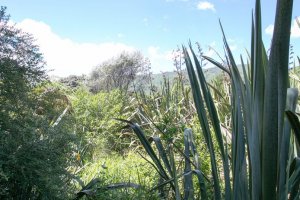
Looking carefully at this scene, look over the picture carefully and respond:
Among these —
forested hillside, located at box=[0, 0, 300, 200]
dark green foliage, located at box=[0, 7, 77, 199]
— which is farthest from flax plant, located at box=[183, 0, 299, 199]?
dark green foliage, located at box=[0, 7, 77, 199]

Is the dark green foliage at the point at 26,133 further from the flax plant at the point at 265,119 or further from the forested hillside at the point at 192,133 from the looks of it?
the flax plant at the point at 265,119

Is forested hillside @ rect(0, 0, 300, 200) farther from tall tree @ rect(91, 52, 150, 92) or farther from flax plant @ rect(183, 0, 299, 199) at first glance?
tall tree @ rect(91, 52, 150, 92)

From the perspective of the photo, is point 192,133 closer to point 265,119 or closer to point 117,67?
point 265,119

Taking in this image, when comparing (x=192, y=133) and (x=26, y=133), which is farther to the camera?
(x=192, y=133)

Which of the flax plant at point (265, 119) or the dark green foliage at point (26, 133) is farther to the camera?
the dark green foliage at point (26, 133)

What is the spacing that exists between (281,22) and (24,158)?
138 cm

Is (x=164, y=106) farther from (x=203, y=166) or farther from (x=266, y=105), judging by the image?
A: (x=266, y=105)

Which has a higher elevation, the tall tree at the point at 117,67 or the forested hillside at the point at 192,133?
the tall tree at the point at 117,67

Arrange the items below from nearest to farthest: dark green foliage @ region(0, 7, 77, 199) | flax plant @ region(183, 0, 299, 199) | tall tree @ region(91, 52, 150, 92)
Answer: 1. flax plant @ region(183, 0, 299, 199)
2. dark green foliage @ region(0, 7, 77, 199)
3. tall tree @ region(91, 52, 150, 92)

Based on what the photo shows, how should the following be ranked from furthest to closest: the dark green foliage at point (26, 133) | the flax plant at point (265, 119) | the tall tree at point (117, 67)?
the tall tree at point (117, 67), the dark green foliage at point (26, 133), the flax plant at point (265, 119)

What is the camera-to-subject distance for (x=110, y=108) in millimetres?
7633

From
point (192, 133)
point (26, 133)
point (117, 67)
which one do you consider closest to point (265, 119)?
point (192, 133)

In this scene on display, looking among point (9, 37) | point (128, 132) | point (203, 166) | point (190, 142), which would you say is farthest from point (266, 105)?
point (128, 132)

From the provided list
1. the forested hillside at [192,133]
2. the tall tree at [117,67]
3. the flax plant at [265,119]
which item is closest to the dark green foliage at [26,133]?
the forested hillside at [192,133]
